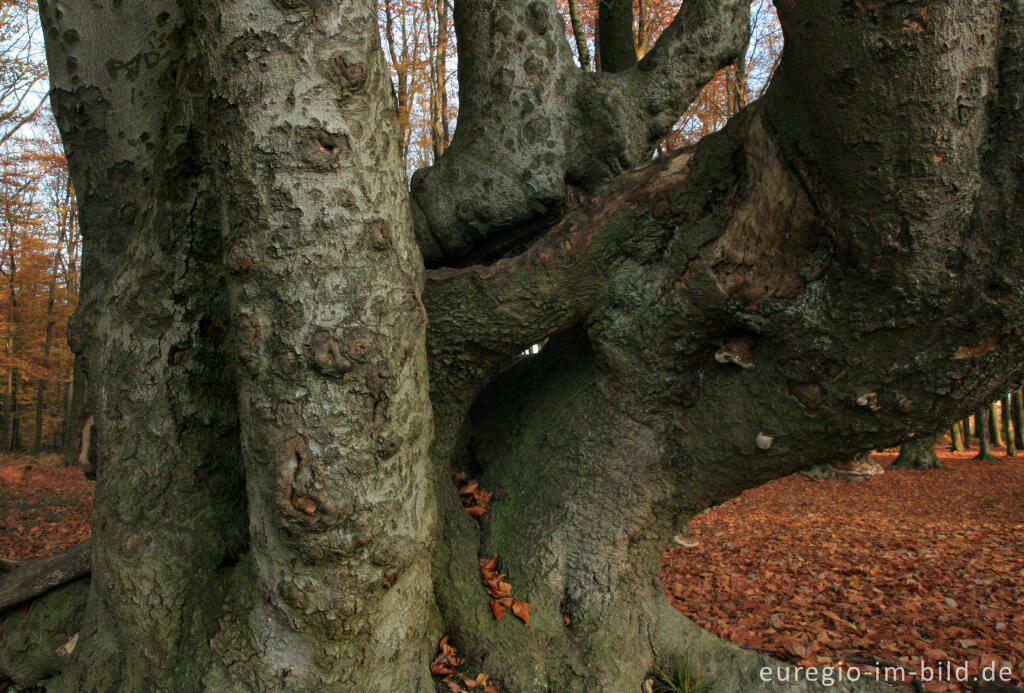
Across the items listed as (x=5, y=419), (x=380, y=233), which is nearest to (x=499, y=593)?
(x=380, y=233)

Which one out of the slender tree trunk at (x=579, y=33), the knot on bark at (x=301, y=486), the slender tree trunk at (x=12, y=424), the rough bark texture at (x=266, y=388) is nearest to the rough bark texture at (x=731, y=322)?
the rough bark texture at (x=266, y=388)

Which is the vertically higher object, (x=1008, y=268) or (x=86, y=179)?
(x=86, y=179)

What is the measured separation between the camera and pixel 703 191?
266 cm

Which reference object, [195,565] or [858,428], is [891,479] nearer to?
[858,428]

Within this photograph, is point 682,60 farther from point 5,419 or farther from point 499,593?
point 5,419

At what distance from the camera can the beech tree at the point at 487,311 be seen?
6.32 ft

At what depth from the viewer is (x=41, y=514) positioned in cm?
836

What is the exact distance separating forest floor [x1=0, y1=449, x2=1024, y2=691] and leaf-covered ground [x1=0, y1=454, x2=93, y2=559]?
0.02 meters

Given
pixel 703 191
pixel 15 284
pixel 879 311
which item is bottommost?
pixel 879 311

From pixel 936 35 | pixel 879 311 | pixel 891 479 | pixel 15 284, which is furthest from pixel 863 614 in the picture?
pixel 15 284

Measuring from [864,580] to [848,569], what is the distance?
43cm

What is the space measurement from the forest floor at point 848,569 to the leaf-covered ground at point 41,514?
0.9 inches

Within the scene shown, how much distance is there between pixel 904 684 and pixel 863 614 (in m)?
1.41

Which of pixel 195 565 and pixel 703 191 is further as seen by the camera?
pixel 703 191
